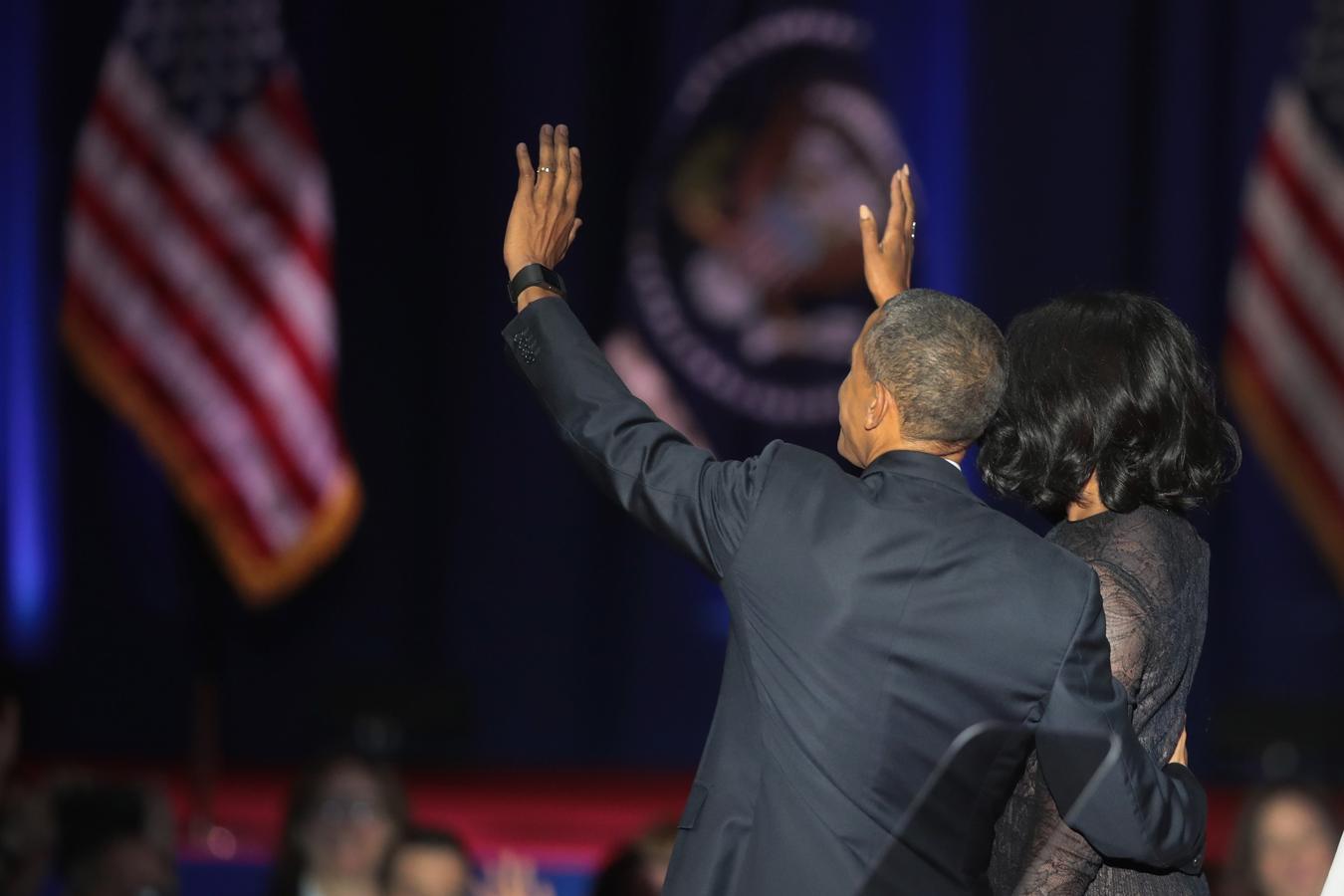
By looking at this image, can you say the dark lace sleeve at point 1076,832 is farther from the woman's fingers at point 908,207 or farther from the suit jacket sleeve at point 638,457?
the woman's fingers at point 908,207

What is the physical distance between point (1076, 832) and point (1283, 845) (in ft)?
7.10

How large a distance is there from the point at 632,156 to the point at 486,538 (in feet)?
5.13

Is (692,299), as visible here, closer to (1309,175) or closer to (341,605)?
(341,605)

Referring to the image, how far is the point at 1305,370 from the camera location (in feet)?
21.2

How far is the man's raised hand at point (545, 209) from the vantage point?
2055mm

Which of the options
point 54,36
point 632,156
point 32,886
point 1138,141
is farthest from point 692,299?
point 32,886

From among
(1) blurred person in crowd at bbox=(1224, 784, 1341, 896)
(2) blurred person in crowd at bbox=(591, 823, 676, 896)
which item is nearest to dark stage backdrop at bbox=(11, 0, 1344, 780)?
(1) blurred person in crowd at bbox=(1224, 784, 1341, 896)

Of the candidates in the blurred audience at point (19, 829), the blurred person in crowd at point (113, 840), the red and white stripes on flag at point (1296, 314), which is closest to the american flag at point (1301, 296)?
the red and white stripes on flag at point (1296, 314)

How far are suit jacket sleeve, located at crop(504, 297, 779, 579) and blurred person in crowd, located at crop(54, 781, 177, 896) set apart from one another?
190cm

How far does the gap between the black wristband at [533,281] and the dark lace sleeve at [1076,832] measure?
2.19ft

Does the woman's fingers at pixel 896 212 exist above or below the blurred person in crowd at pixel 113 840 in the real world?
above

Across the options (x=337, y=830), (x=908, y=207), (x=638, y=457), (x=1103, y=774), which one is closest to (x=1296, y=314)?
(x=337, y=830)

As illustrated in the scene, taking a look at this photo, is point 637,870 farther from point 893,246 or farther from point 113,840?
point 893,246

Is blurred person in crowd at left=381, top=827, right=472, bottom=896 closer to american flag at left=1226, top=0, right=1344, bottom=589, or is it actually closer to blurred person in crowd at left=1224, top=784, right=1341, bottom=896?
blurred person in crowd at left=1224, top=784, right=1341, bottom=896
